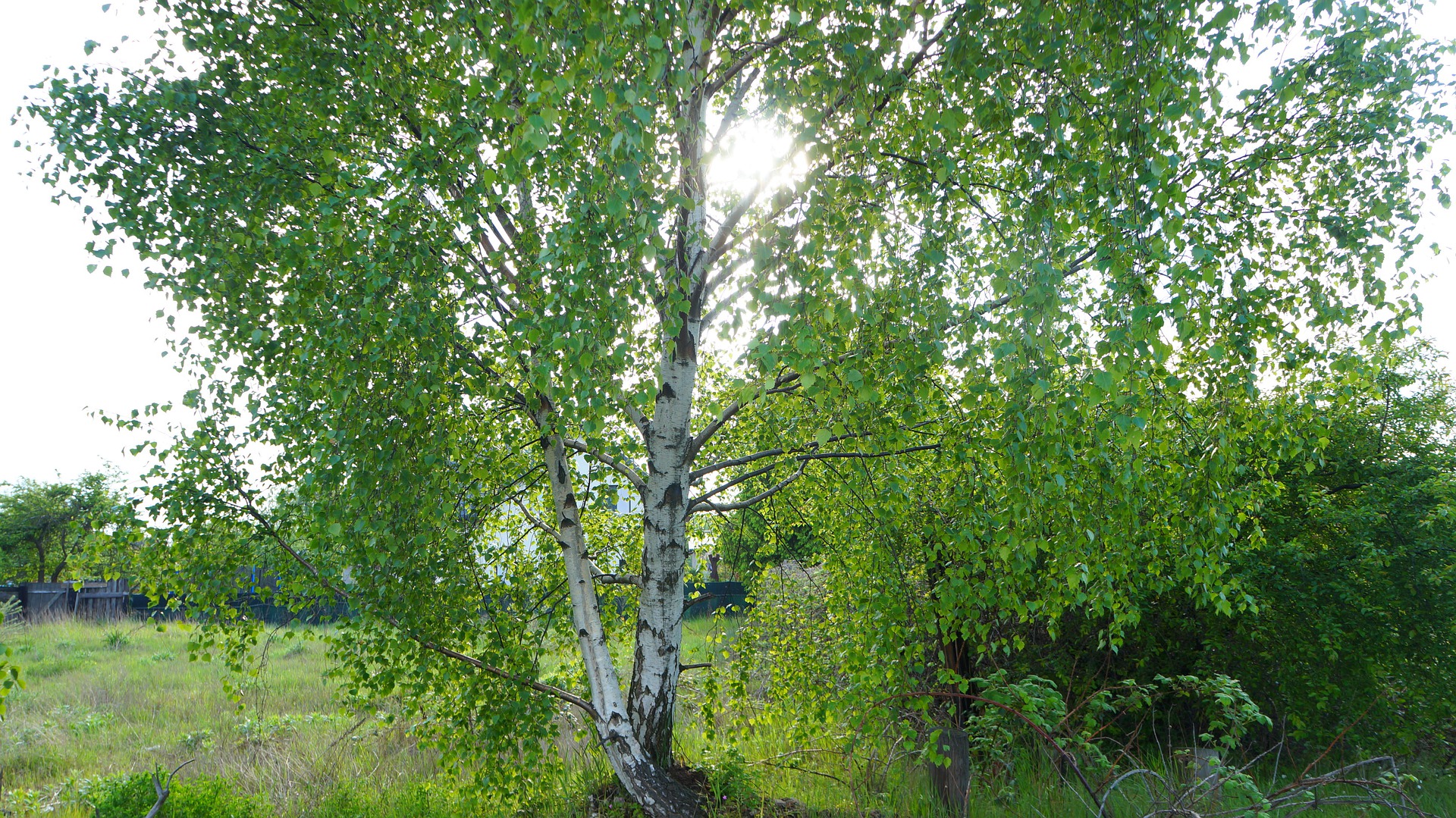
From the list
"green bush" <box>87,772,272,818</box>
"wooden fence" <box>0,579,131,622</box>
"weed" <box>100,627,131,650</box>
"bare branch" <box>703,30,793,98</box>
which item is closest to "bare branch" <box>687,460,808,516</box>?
"bare branch" <box>703,30,793,98</box>

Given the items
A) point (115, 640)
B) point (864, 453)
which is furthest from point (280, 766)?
point (115, 640)

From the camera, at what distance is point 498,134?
424cm

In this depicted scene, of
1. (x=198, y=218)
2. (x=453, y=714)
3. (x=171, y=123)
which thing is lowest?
(x=453, y=714)

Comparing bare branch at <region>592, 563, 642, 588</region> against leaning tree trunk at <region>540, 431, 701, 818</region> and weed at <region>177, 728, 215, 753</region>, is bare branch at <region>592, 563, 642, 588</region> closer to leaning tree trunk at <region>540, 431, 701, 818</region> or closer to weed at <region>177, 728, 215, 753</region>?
leaning tree trunk at <region>540, 431, 701, 818</region>

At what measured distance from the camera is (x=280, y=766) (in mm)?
6789

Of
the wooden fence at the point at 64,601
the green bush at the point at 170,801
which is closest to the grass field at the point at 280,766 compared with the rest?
the green bush at the point at 170,801

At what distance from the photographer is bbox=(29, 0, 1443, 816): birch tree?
3.27 meters

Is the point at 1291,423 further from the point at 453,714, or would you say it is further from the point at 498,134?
the point at 453,714

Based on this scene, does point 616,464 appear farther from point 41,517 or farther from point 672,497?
point 41,517

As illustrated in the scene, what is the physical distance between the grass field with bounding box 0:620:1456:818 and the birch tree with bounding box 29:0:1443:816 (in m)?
1.09

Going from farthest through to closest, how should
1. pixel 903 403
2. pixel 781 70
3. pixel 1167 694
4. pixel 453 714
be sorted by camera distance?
pixel 1167 694, pixel 453 714, pixel 903 403, pixel 781 70

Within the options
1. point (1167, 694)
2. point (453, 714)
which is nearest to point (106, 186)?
point (453, 714)

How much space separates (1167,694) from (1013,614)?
185 centimetres

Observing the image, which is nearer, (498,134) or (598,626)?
(498,134)
